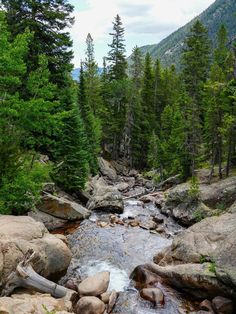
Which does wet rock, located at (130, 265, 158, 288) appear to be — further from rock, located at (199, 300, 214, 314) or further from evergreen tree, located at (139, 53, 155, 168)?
evergreen tree, located at (139, 53, 155, 168)

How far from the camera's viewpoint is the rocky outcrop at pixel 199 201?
86.5 ft

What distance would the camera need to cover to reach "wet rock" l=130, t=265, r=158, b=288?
15.1m

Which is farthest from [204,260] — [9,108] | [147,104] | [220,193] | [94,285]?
[147,104]

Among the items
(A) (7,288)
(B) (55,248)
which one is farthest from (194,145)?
(A) (7,288)

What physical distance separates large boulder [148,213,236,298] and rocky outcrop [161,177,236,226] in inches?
303

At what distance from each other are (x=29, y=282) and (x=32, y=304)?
182 cm

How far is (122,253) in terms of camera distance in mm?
19328

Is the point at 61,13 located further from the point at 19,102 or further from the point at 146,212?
the point at 146,212

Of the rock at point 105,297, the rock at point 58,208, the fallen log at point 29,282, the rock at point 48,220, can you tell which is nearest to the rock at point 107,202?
the rock at point 58,208

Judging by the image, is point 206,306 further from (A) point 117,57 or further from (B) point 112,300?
(A) point 117,57

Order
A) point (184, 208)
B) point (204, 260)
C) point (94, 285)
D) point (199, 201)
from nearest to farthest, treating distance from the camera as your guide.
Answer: point (94, 285) → point (204, 260) → point (199, 201) → point (184, 208)

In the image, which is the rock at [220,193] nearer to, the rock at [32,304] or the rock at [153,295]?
the rock at [153,295]

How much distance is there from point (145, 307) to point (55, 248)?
175 inches

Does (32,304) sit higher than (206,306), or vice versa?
(32,304)
